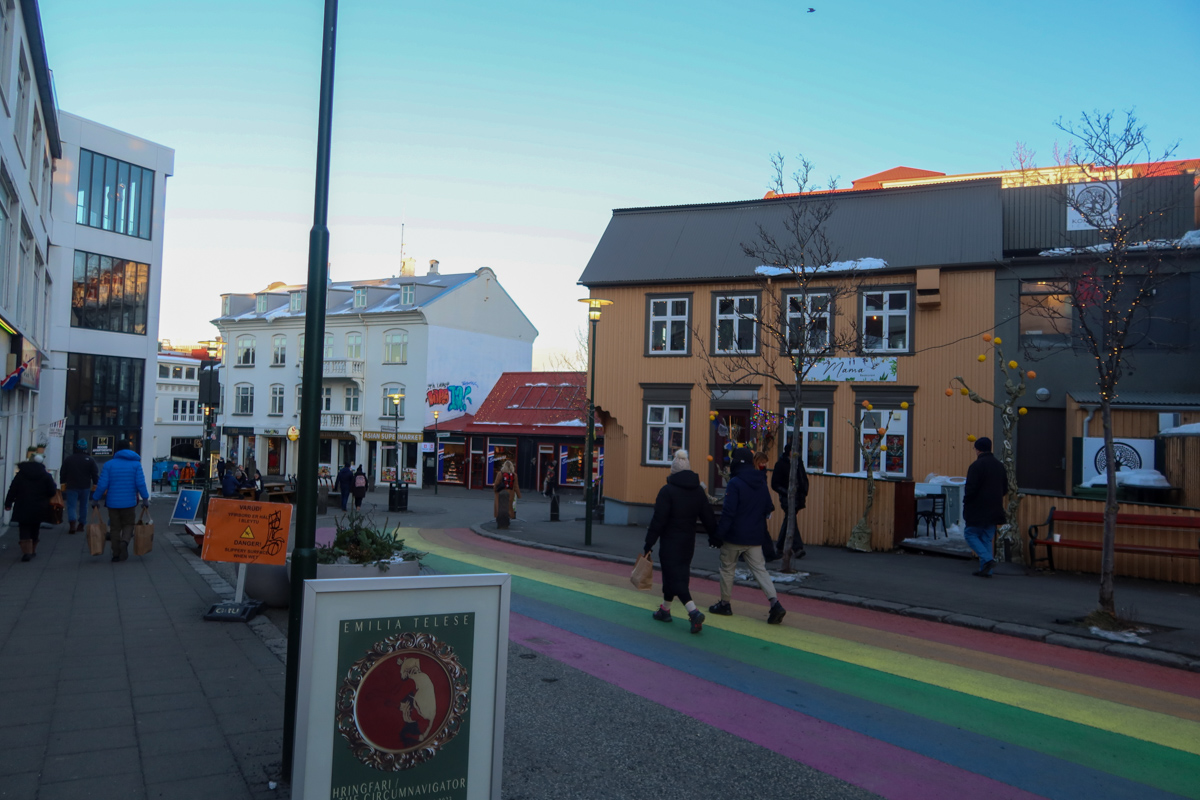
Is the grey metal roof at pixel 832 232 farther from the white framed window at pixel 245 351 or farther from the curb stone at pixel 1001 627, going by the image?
the white framed window at pixel 245 351

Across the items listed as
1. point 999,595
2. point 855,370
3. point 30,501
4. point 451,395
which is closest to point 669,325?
point 855,370

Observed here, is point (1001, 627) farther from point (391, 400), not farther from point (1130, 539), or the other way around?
point (391, 400)

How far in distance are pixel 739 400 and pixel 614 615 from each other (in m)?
12.6

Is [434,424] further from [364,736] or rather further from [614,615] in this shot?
[364,736]

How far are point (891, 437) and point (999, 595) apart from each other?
980 centimetres

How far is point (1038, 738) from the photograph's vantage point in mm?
5652

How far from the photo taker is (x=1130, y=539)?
39.6ft

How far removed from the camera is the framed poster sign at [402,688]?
10.5 ft

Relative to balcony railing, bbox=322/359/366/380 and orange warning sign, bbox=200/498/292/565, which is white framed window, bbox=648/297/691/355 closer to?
orange warning sign, bbox=200/498/292/565

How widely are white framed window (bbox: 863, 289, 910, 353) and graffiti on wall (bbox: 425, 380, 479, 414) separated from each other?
30.7m

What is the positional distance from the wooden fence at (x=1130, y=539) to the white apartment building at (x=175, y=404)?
2550 inches

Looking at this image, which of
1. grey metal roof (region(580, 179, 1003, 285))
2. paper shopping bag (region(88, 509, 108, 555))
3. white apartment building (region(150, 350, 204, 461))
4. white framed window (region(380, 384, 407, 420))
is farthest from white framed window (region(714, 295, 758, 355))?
white apartment building (region(150, 350, 204, 461))

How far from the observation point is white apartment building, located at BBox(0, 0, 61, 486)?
51.5ft

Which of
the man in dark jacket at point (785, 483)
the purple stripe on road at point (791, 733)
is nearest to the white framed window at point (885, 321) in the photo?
the man in dark jacket at point (785, 483)
